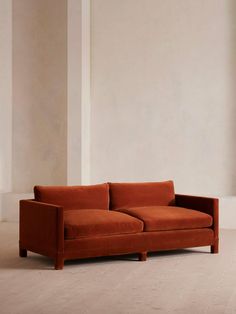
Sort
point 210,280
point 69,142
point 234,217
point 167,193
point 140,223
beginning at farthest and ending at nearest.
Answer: point 69,142
point 234,217
point 167,193
point 140,223
point 210,280

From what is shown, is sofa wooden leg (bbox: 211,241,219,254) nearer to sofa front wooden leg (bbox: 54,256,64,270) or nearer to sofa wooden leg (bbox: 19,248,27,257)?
sofa front wooden leg (bbox: 54,256,64,270)

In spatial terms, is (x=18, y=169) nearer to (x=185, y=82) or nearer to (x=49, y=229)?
(x=185, y=82)

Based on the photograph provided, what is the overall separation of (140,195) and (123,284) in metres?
2.01

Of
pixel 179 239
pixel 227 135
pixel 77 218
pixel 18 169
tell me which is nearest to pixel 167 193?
pixel 179 239

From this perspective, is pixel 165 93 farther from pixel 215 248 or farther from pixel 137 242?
pixel 137 242

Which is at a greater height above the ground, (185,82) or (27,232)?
(185,82)

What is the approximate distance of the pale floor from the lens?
4.30m

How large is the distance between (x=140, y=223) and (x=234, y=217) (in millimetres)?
2816

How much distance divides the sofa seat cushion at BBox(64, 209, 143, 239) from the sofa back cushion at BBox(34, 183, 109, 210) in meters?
0.21

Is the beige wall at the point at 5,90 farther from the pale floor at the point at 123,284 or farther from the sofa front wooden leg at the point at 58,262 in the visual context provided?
the sofa front wooden leg at the point at 58,262

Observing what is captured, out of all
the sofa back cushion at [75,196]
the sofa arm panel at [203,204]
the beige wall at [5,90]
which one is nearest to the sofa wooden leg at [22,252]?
the sofa back cushion at [75,196]

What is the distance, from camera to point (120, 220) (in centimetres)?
604

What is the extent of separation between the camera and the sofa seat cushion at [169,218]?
20.5ft

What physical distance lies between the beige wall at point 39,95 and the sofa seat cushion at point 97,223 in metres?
3.50
